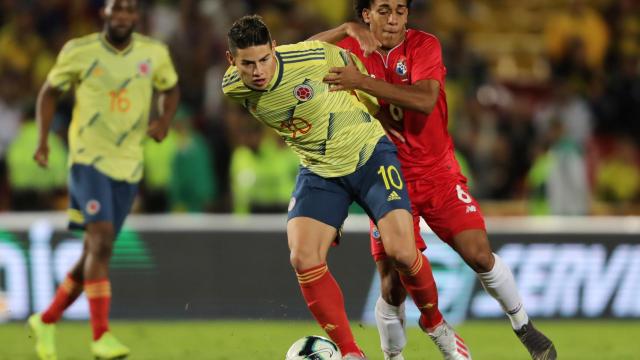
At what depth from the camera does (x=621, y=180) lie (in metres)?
14.9

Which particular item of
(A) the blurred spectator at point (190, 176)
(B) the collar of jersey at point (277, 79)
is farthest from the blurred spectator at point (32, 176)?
(B) the collar of jersey at point (277, 79)

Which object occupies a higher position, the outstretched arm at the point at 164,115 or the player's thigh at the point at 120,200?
the outstretched arm at the point at 164,115

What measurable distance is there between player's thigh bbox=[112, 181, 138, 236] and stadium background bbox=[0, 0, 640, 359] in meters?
1.01

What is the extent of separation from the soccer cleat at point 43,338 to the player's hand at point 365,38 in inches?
123

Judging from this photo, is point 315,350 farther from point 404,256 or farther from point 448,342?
point 448,342

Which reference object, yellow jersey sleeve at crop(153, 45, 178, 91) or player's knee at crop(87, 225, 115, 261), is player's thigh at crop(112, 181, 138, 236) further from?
yellow jersey sleeve at crop(153, 45, 178, 91)

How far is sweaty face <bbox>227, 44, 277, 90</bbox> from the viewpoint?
6840 mm

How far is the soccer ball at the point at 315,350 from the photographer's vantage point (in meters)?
6.86

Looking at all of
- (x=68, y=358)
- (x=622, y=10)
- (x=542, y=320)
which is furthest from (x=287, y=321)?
(x=622, y=10)

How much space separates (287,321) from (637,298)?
3.32m

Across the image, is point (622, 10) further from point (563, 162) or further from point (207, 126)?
point (207, 126)

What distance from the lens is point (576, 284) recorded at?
1174 cm

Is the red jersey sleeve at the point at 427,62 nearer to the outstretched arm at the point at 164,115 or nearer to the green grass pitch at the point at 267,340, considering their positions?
the green grass pitch at the point at 267,340

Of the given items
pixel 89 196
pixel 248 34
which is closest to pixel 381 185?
pixel 248 34
